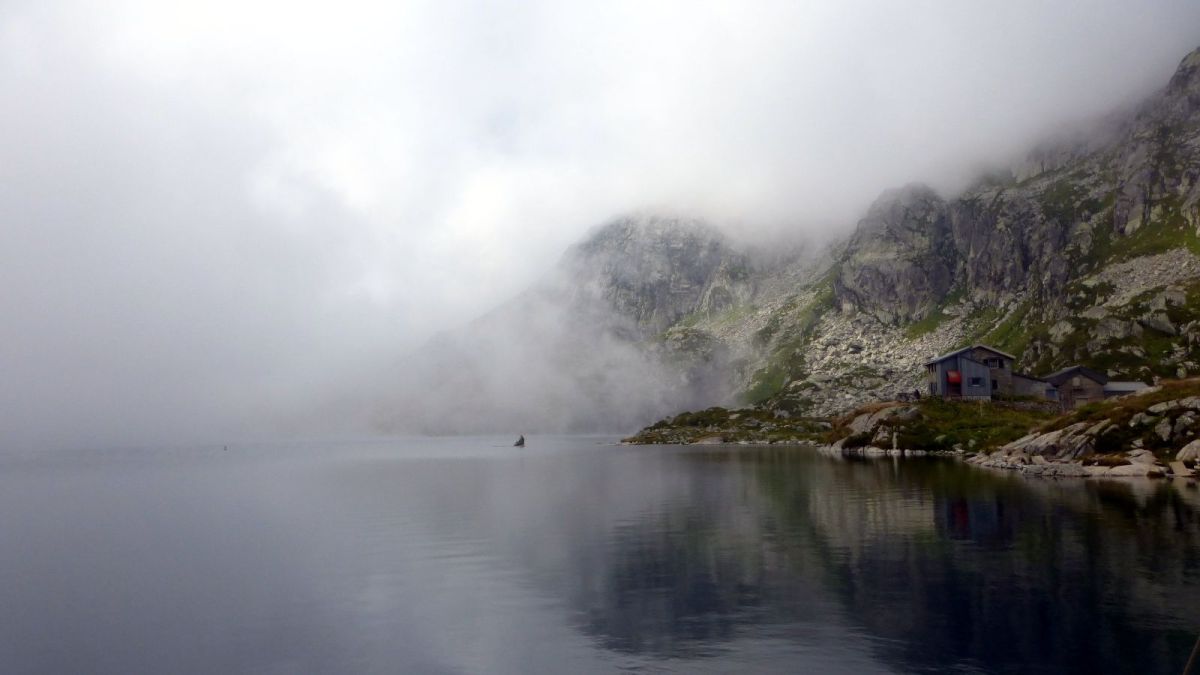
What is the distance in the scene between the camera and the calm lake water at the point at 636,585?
2914cm

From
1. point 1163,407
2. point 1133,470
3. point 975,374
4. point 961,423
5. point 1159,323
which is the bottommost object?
point 1133,470

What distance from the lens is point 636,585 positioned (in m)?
40.1

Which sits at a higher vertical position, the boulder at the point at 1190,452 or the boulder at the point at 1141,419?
the boulder at the point at 1141,419

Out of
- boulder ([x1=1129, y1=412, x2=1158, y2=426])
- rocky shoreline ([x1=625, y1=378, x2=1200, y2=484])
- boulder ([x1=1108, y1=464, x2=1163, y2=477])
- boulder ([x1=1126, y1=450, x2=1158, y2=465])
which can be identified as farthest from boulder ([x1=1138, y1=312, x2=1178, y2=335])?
boulder ([x1=1108, y1=464, x2=1163, y2=477])

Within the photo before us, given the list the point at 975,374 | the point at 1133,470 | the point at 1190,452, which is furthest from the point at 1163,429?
the point at 975,374

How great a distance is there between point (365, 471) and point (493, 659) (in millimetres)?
121524

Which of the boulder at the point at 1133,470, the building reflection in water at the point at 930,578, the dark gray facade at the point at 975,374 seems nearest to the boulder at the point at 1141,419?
the boulder at the point at 1133,470

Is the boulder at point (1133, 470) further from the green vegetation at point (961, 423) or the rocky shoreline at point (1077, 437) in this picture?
the green vegetation at point (961, 423)

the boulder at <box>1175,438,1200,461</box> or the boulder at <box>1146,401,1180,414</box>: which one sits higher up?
the boulder at <box>1146,401,1180,414</box>

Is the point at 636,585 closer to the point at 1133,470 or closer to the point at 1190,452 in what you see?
the point at 1133,470

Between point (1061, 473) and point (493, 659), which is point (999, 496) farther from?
point (493, 659)

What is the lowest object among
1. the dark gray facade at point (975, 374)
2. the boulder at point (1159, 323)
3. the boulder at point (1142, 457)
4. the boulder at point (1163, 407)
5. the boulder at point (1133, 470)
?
the boulder at point (1133, 470)

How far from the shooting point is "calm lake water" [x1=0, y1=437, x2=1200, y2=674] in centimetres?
2914

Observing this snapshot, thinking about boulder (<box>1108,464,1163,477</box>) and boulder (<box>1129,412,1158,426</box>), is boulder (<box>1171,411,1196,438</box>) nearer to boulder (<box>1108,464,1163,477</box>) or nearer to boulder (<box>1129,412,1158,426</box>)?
boulder (<box>1129,412,1158,426</box>)
